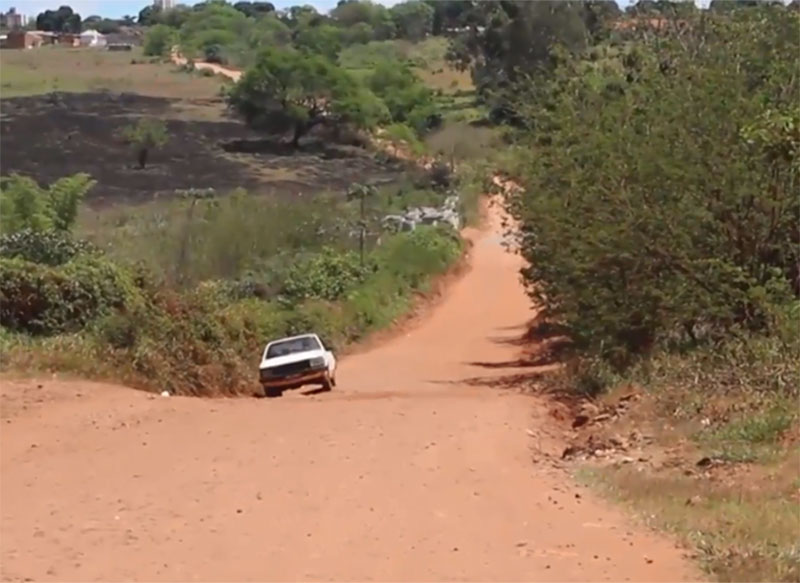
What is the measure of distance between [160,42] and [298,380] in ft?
308

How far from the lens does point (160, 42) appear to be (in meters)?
119

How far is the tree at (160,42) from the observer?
118m

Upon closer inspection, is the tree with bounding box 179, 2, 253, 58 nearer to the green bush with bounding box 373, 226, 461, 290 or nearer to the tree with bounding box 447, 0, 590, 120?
the tree with bounding box 447, 0, 590, 120

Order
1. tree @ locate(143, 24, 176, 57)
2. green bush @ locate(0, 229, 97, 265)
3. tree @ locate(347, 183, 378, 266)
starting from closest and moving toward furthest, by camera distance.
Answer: green bush @ locate(0, 229, 97, 265) < tree @ locate(347, 183, 378, 266) < tree @ locate(143, 24, 176, 57)

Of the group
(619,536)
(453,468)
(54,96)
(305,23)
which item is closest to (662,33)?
(453,468)

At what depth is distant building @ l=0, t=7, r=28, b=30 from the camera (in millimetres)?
143375

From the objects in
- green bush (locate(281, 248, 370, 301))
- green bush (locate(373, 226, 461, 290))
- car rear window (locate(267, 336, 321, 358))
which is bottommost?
green bush (locate(373, 226, 461, 290))

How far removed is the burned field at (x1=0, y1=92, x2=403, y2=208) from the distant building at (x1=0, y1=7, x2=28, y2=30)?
199 feet

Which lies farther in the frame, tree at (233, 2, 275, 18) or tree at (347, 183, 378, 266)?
tree at (233, 2, 275, 18)

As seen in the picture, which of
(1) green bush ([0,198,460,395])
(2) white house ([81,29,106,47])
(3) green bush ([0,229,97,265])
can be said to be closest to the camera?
(1) green bush ([0,198,460,395])

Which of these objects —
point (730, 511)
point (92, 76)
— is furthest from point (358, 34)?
point (730, 511)

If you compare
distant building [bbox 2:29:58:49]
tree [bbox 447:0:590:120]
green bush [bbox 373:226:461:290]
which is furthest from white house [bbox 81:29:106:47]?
green bush [bbox 373:226:461:290]

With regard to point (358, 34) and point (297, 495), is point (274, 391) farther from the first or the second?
point (358, 34)

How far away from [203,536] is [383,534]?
4.90ft
